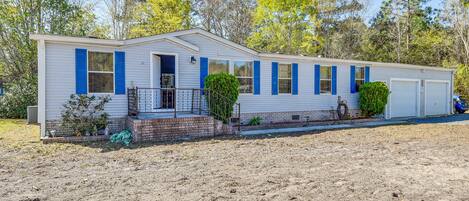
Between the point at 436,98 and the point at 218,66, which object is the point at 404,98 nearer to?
the point at 436,98

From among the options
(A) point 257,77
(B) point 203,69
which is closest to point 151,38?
(B) point 203,69

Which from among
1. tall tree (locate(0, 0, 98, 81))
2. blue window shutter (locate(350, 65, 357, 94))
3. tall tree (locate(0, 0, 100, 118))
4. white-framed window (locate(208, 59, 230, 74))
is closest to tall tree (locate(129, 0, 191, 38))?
tall tree (locate(0, 0, 98, 81))

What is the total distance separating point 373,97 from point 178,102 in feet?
28.6

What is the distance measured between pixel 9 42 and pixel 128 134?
12.2m

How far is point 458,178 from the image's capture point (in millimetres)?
5004

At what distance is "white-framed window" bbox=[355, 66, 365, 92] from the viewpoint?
14820 millimetres

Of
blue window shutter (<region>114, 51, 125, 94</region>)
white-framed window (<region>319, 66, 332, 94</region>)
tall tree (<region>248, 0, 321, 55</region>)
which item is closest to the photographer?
blue window shutter (<region>114, 51, 125, 94</region>)

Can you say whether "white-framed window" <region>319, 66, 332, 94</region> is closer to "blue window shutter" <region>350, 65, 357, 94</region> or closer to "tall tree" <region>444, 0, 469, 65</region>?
"blue window shutter" <region>350, 65, 357, 94</region>

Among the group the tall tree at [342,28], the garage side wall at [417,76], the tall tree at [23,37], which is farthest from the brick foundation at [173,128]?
the tall tree at [342,28]

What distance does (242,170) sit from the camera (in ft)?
18.4

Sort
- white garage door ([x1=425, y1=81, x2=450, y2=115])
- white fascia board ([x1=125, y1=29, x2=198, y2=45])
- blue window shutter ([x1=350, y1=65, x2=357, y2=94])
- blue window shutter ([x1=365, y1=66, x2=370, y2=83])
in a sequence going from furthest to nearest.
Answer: white garage door ([x1=425, y1=81, x2=450, y2=115]) → blue window shutter ([x1=365, y1=66, x2=370, y2=83]) → blue window shutter ([x1=350, y1=65, x2=357, y2=94]) → white fascia board ([x1=125, y1=29, x2=198, y2=45])

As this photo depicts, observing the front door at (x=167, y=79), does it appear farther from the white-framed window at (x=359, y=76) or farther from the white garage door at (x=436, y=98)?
the white garage door at (x=436, y=98)

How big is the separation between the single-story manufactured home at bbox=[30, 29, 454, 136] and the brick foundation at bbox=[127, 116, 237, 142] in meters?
0.64

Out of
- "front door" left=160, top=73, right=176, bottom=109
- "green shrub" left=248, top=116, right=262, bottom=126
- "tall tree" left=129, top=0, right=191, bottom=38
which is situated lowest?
"green shrub" left=248, top=116, right=262, bottom=126
